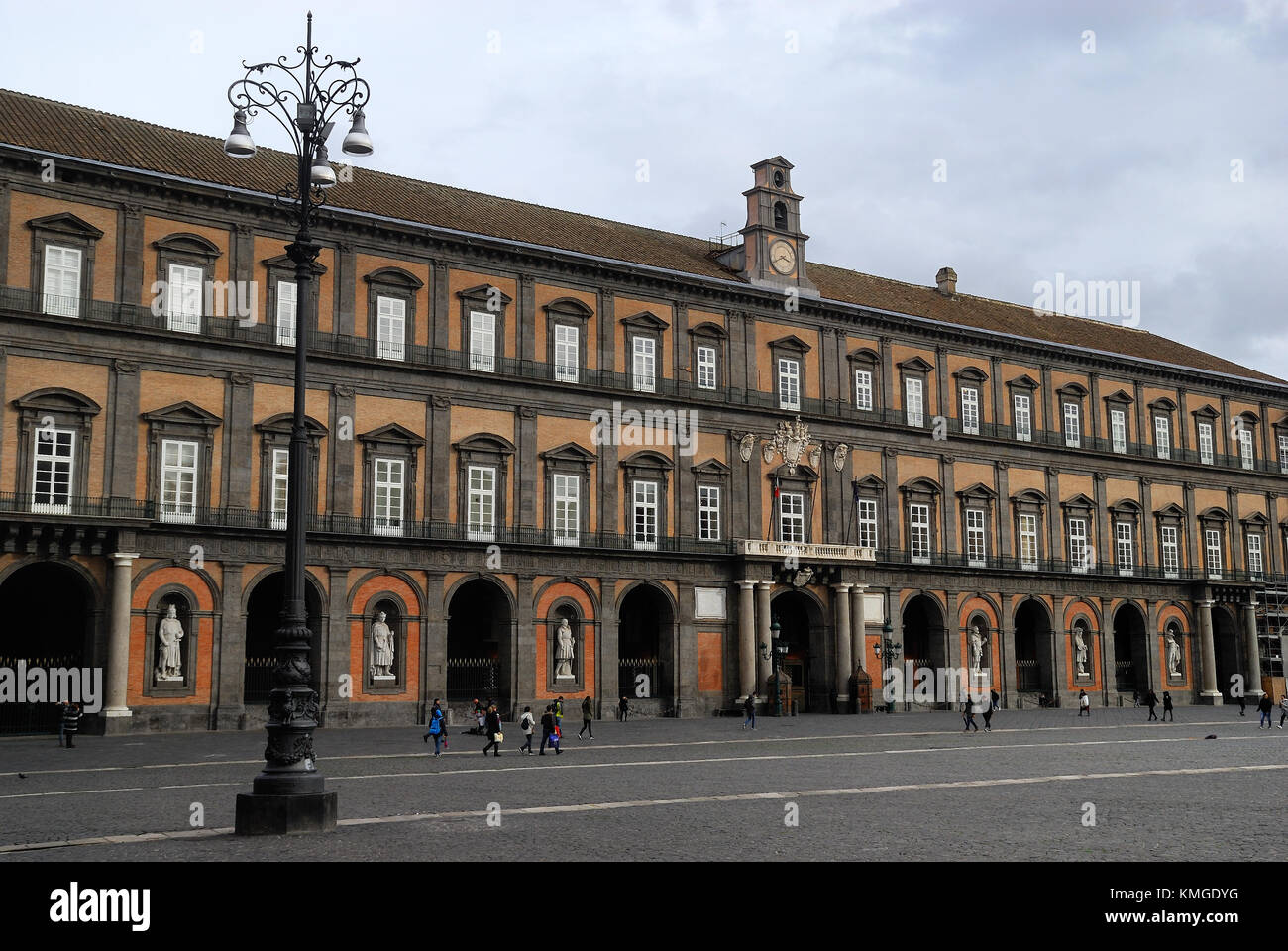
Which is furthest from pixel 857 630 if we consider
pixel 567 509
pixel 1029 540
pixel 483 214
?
pixel 483 214

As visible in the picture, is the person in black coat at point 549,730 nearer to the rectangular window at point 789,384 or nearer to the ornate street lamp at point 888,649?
the ornate street lamp at point 888,649

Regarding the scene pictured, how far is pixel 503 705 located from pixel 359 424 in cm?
998

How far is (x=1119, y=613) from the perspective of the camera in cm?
5906

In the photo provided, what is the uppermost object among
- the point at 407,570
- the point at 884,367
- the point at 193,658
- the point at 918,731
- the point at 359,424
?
the point at 884,367

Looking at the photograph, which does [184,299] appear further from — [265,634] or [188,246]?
[265,634]

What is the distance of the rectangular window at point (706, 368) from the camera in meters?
47.3

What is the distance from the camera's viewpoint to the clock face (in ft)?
165

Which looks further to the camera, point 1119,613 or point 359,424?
point 1119,613

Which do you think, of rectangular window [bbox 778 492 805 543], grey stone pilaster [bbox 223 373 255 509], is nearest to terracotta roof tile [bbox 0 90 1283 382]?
grey stone pilaster [bbox 223 373 255 509]

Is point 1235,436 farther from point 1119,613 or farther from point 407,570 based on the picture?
point 407,570

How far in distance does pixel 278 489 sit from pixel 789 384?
65.1 ft

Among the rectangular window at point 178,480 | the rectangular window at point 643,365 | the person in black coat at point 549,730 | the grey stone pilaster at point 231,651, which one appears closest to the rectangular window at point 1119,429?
the rectangular window at point 643,365

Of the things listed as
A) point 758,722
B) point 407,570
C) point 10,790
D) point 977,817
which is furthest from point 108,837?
point 758,722

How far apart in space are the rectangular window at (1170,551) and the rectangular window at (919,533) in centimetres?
1404
